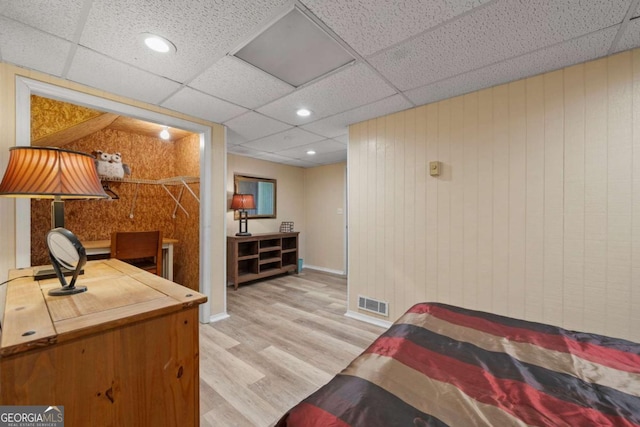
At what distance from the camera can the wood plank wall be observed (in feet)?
5.73

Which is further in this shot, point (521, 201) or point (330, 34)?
point (521, 201)

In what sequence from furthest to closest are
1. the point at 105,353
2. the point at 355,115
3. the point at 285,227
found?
the point at 285,227, the point at 355,115, the point at 105,353

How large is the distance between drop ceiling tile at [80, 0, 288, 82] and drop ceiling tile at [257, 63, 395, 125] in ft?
2.42

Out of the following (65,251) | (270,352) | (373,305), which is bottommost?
(270,352)

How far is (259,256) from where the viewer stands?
4.63 m

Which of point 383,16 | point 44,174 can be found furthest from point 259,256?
point 383,16

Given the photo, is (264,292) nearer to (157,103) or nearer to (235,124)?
(235,124)

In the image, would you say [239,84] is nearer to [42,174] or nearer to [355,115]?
[355,115]

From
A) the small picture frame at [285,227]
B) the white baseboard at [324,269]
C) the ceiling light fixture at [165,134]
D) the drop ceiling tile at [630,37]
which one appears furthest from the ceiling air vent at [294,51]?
the white baseboard at [324,269]

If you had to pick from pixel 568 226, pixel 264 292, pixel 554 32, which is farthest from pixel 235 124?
pixel 568 226

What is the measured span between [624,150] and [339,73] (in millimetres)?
1985

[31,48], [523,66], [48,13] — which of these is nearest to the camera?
[48,13]

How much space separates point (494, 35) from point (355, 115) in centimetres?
142

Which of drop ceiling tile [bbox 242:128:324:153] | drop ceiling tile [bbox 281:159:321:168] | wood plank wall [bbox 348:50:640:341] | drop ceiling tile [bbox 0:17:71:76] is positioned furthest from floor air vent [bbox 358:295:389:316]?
drop ceiling tile [bbox 0:17:71:76]
